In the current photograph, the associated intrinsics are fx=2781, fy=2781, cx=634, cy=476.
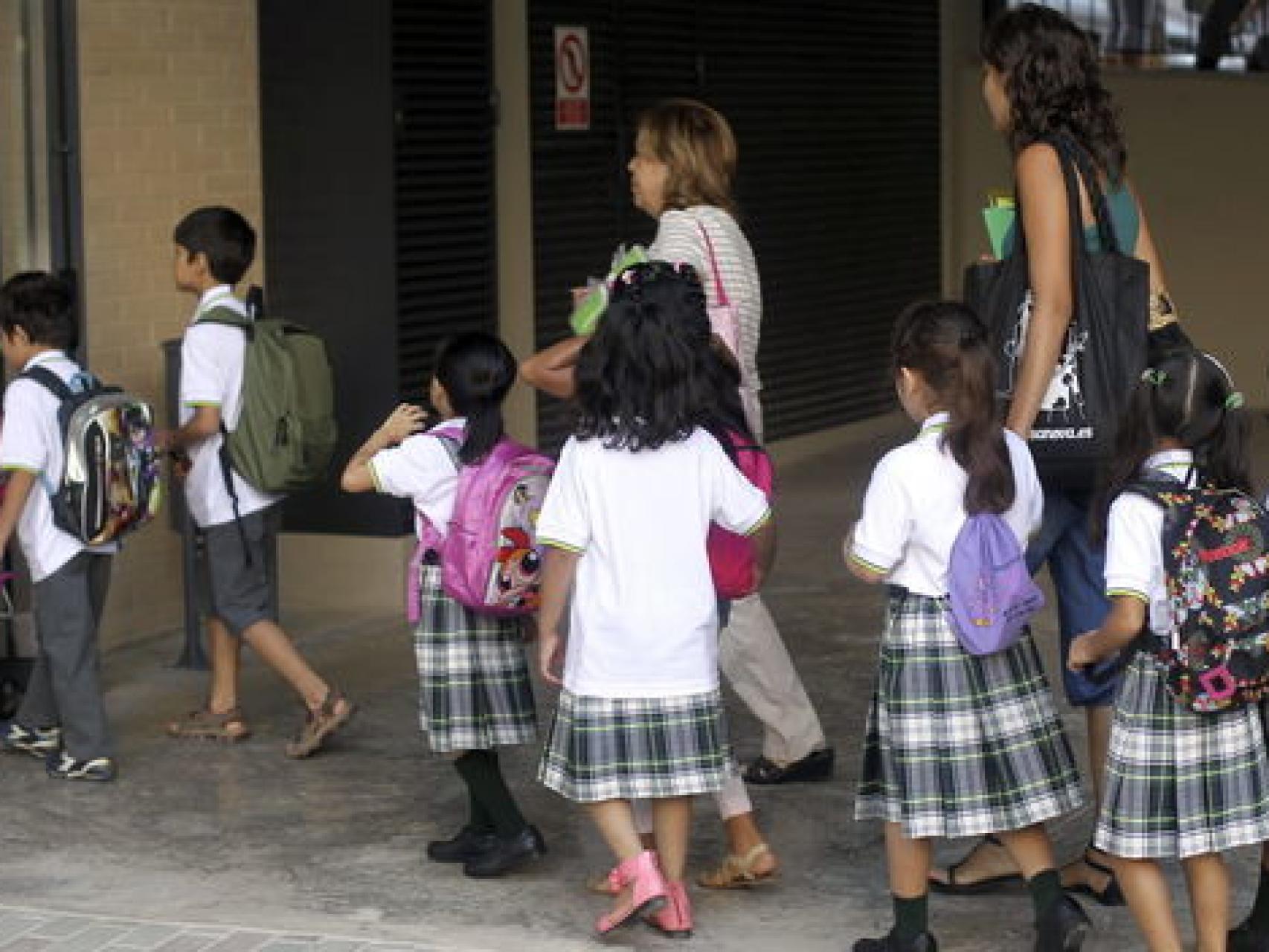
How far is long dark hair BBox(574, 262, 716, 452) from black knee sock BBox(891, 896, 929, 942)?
1.08 m

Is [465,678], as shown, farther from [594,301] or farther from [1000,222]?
[1000,222]

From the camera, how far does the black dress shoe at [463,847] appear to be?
666 centimetres

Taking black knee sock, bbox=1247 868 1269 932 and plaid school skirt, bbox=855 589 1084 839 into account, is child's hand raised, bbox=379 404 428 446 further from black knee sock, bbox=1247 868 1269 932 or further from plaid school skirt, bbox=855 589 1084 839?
black knee sock, bbox=1247 868 1269 932

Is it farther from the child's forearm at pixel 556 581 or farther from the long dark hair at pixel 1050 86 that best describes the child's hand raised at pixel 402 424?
the long dark hair at pixel 1050 86

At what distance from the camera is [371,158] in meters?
9.55

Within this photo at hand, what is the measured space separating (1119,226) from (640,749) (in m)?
1.56

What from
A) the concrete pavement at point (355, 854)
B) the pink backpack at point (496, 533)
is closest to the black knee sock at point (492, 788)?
the concrete pavement at point (355, 854)

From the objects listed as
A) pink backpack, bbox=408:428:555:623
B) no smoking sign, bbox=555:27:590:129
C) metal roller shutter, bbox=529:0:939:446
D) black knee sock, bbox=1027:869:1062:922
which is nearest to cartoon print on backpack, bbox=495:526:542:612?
pink backpack, bbox=408:428:555:623

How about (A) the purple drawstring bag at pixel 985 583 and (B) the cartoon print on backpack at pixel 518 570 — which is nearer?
(A) the purple drawstring bag at pixel 985 583

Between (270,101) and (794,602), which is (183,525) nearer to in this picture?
(270,101)

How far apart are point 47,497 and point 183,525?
1.73 metres

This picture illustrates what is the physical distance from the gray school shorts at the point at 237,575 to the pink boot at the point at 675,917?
2.18 metres

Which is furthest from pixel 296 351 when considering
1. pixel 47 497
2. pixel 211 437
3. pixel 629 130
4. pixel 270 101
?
pixel 629 130

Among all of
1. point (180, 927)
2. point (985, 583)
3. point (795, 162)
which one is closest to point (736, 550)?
point (985, 583)
